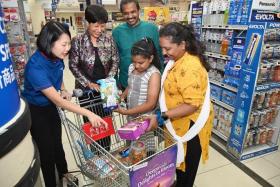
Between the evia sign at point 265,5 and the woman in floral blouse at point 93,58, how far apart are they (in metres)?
1.74

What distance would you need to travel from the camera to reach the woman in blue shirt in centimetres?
169

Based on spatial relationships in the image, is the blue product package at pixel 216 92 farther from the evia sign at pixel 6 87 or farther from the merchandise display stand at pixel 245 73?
the evia sign at pixel 6 87

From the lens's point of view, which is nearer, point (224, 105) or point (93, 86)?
point (93, 86)

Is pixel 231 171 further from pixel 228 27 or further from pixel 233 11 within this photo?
pixel 233 11

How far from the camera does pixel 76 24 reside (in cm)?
1078

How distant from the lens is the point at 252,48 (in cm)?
279

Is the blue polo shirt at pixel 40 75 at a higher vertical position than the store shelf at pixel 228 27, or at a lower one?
lower

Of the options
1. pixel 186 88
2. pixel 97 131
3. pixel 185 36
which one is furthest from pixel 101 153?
pixel 185 36

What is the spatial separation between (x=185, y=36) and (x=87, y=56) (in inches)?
39.7

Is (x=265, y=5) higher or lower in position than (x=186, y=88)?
higher

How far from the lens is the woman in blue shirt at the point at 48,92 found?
1.69 meters

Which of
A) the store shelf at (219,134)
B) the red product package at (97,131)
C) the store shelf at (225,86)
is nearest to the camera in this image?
the red product package at (97,131)

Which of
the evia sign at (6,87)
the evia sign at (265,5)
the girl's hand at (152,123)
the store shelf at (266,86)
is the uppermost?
the evia sign at (265,5)

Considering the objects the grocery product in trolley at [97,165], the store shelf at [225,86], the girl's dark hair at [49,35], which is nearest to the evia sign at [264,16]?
the store shelf at [225,86]
